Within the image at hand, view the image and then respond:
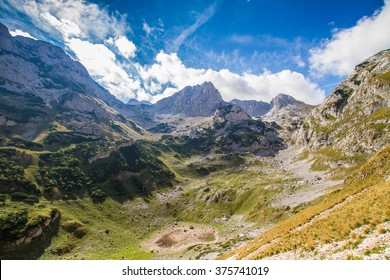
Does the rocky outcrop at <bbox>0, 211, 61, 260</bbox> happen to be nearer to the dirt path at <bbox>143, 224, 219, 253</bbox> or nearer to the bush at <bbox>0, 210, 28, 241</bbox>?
the bush at <bbox>0, 210, 28, 241</bbox>

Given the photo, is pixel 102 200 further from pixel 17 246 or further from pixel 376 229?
pixel 376 229

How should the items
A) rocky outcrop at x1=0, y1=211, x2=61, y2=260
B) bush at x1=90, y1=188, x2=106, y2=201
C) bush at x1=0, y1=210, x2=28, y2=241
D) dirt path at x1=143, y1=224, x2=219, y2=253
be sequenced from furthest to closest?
1. bush at x1=90, y1=188, x2=106, y2=201
2. dirt path at x1=143, y1=224, x2=219, y2=253
3. bush at x1=0, y1=210, x2=28, y2=241
4. rocky outcrop at x1=0, y1=211, x2=61, y2=260

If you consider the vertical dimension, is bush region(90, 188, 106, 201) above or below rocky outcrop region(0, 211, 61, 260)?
above

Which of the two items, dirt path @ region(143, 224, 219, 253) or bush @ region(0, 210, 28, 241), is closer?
bush @ region(0, 210, 28, 241)

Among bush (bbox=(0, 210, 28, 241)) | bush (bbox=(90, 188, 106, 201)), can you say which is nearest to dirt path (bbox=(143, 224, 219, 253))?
bush (bbox=(90, 188, 106, 201))

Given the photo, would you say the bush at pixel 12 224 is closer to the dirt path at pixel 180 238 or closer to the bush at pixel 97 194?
the bush at pixel 97 194

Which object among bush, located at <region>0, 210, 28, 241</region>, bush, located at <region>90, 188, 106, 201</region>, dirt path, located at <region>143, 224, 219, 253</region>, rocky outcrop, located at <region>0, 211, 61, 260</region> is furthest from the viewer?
bush, located at <region>90, 188, 106, 201</region>

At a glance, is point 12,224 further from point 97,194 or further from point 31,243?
point 97,194

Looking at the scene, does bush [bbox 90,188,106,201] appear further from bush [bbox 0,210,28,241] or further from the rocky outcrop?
bush [bbox 0,210,28,241]

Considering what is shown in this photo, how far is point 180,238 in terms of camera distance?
11781 cm

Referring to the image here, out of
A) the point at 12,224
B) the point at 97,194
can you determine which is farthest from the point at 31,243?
the point at 97,194

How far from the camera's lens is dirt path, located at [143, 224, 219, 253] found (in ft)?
350
